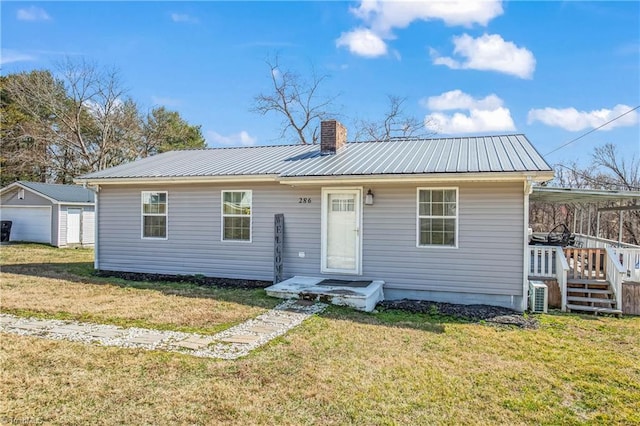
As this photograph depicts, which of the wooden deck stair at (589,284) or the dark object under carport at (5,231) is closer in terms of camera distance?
the wooden deck stair at (589,284)

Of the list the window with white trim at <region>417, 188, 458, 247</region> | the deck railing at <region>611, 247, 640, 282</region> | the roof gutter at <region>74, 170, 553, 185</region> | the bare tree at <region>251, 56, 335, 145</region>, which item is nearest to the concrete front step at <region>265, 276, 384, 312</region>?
the window with white trim at <region>417, 188, 458, 247</region>

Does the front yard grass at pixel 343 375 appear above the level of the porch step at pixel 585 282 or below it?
below

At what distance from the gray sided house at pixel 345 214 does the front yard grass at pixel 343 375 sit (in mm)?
1506

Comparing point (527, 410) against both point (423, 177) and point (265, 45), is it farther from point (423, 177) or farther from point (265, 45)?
Result: point (265, 45)

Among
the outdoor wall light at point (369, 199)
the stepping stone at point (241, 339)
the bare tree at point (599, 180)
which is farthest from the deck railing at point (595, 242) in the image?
the stepping stone at point (241, 339)

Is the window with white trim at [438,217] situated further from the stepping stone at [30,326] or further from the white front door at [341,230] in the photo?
the stepping stone at [30,326]

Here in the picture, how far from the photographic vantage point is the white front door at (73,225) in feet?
61.4

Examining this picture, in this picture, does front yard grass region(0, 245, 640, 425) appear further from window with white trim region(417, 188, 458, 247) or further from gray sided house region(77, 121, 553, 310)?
window with white trim region(417, 188, 458, 247)

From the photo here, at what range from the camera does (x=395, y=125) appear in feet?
87.1

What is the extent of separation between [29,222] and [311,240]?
1716 centimetres

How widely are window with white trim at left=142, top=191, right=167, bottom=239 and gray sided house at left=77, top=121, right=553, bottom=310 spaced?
0.09 feet

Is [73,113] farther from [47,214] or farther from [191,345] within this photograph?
[191,345]

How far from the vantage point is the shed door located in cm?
1888

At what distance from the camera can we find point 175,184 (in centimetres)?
1027
